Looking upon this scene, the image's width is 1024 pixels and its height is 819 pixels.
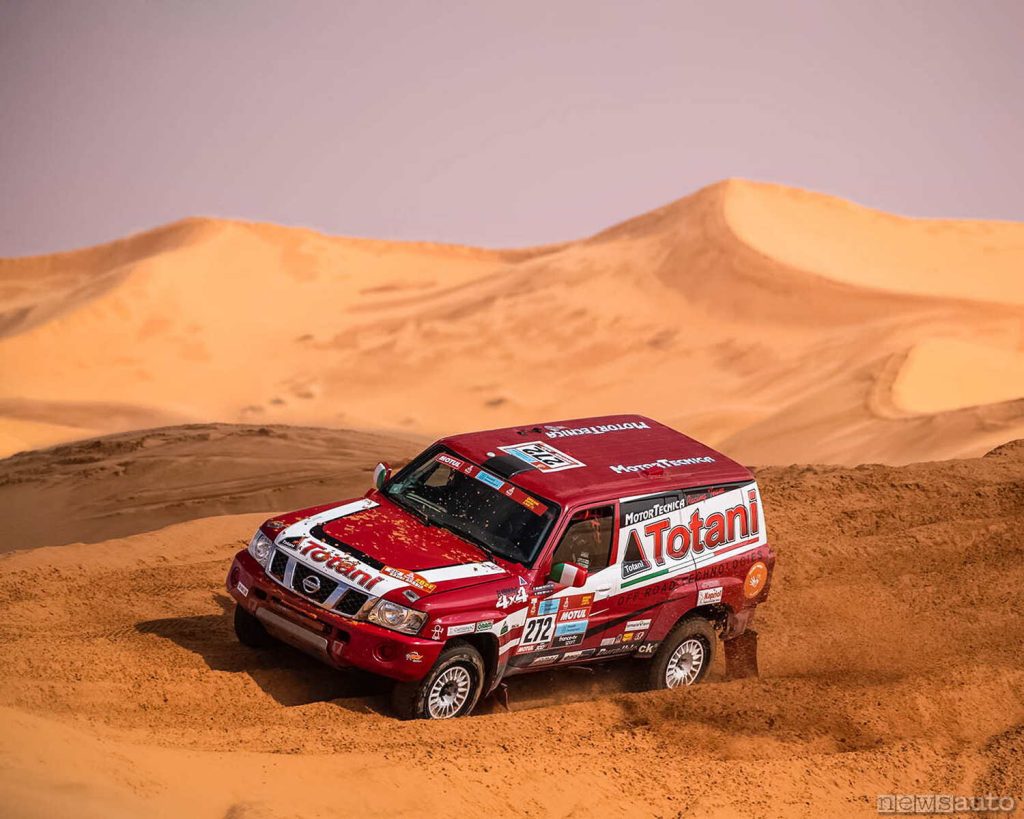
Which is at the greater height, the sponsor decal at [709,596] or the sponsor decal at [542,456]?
the sponsor decal at [542,456]

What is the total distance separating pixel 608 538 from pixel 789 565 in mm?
4337

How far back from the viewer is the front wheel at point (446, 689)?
832cm

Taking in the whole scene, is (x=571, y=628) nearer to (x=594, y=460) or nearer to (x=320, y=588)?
(x=594, y=460)

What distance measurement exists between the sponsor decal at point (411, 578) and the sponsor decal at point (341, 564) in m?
0.09

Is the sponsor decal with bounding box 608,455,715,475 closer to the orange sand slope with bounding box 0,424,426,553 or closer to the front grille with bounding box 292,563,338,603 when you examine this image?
the front grille with bounding box 292,563,338,603

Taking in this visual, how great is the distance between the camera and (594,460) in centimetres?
990

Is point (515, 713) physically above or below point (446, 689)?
below

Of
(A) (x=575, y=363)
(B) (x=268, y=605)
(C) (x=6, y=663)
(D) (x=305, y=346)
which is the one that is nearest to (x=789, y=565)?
(B) (x=268, y=605)

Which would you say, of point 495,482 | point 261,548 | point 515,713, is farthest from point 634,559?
point 261,548

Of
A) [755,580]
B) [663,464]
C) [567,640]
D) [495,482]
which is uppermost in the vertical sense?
[663,464]

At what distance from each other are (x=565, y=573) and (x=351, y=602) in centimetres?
145

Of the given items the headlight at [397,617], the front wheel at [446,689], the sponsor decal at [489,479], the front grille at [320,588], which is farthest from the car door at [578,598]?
the front grille at [320,588]

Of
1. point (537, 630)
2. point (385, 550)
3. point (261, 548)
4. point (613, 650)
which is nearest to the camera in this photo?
point (385, 550)

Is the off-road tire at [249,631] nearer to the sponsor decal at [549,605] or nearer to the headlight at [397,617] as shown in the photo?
the headlight at [397,617]
